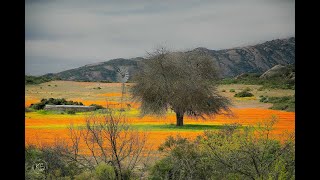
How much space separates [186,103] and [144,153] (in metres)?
3.71

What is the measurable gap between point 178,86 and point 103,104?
114 inches

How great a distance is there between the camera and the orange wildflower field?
7.27 m

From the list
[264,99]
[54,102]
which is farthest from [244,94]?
[54,102]

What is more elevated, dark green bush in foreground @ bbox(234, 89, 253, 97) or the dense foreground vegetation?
dark green bush in foreground @ bbox(234, 89, 253, 97)

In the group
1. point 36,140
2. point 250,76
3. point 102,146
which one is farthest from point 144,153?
point 250,76

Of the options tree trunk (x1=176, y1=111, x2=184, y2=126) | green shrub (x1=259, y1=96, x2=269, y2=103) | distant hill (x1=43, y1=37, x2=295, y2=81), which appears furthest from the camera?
tree trunk (x1=176, y1=111, x2=184, y2=126)

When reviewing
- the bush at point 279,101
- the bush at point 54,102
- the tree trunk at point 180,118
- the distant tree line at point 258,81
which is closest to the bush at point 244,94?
the bush at point 279,101

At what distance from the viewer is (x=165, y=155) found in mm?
6270

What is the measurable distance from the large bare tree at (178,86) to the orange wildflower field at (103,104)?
0.23 metres

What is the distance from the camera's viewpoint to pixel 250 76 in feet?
26.6

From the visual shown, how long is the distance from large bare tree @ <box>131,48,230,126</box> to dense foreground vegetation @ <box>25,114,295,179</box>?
110 inches

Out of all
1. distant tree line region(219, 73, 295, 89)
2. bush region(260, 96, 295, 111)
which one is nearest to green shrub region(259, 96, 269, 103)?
bush region(260, 96, 295, 111)

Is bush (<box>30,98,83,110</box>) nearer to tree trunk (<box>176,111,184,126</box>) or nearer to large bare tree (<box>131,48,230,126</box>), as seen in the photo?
large bare tree (<box>131,48,230,126</box>)

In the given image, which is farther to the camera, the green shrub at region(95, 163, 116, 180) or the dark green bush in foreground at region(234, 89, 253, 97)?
the dark green bush in foreground at region(234, 89, 253, 97)
